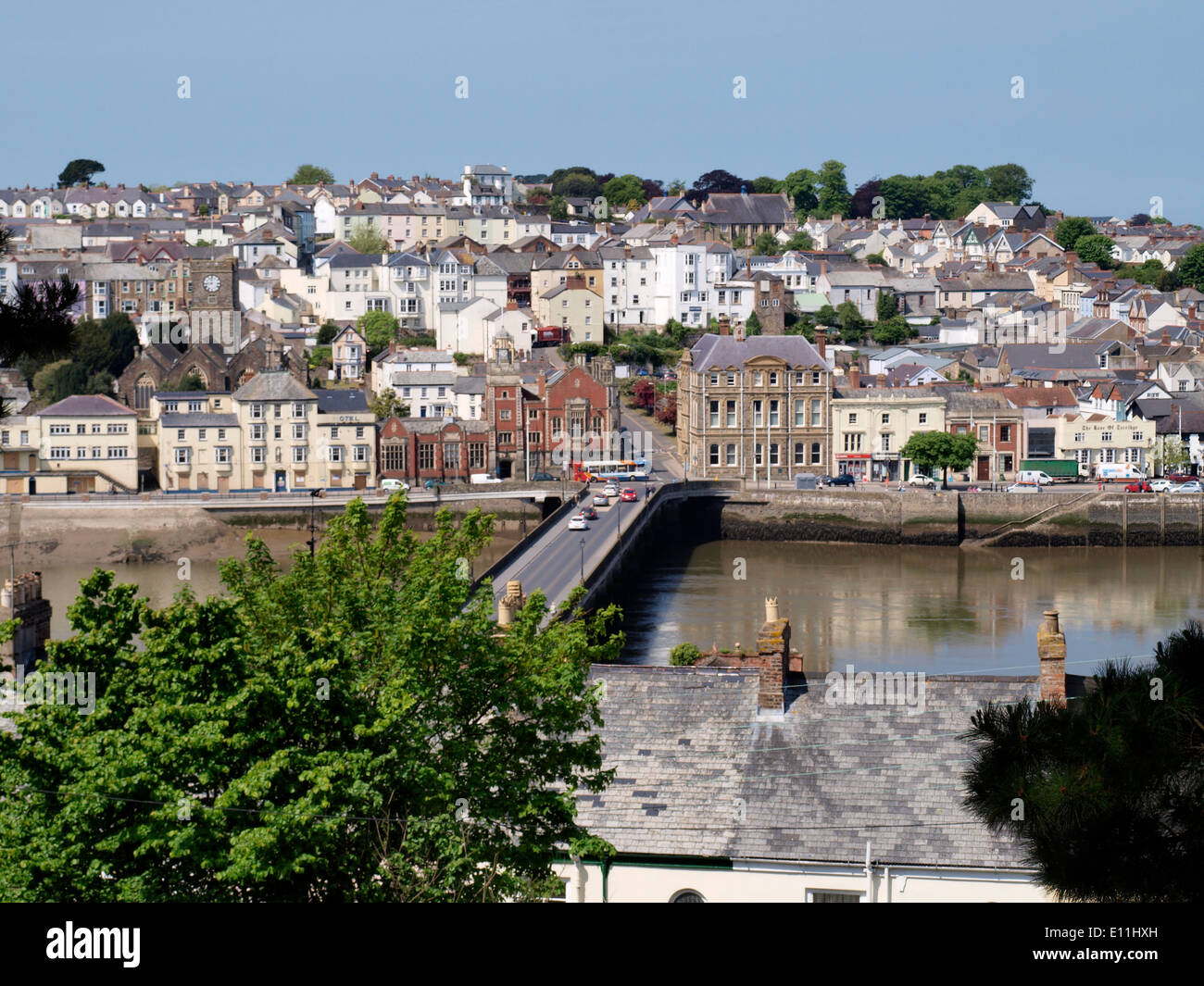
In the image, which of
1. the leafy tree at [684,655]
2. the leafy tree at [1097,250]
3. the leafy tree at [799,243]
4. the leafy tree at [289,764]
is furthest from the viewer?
the leafy tree at [1097,250]

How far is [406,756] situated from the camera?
12758 millimetres

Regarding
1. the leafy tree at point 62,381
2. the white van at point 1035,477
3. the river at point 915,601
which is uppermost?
the leafy tree at point 62,381

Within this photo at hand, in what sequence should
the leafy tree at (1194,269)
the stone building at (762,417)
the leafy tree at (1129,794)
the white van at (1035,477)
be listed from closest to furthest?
the leafy tree at (1129,794), the white van at (1035,477), the stone building at (762,417), the leafy tree at (1194,269)

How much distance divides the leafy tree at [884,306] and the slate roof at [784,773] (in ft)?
241

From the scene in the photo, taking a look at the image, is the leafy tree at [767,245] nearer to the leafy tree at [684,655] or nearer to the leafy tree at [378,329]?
the leafy tree at [378,329]

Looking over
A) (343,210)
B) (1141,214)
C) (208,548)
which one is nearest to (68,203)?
(343,210)

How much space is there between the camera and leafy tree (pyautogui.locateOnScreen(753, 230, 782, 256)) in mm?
108938

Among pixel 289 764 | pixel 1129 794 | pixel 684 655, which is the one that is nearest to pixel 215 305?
pixel 684 655

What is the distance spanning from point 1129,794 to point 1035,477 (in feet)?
191

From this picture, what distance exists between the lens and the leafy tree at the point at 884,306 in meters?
92.3

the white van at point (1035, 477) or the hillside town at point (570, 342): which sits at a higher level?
the hillside town at point (570, 342)

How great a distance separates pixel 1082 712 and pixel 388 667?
6.54 metres

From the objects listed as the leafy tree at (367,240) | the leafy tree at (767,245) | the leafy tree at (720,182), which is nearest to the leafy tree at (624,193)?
the leafy tree at (720,182)
